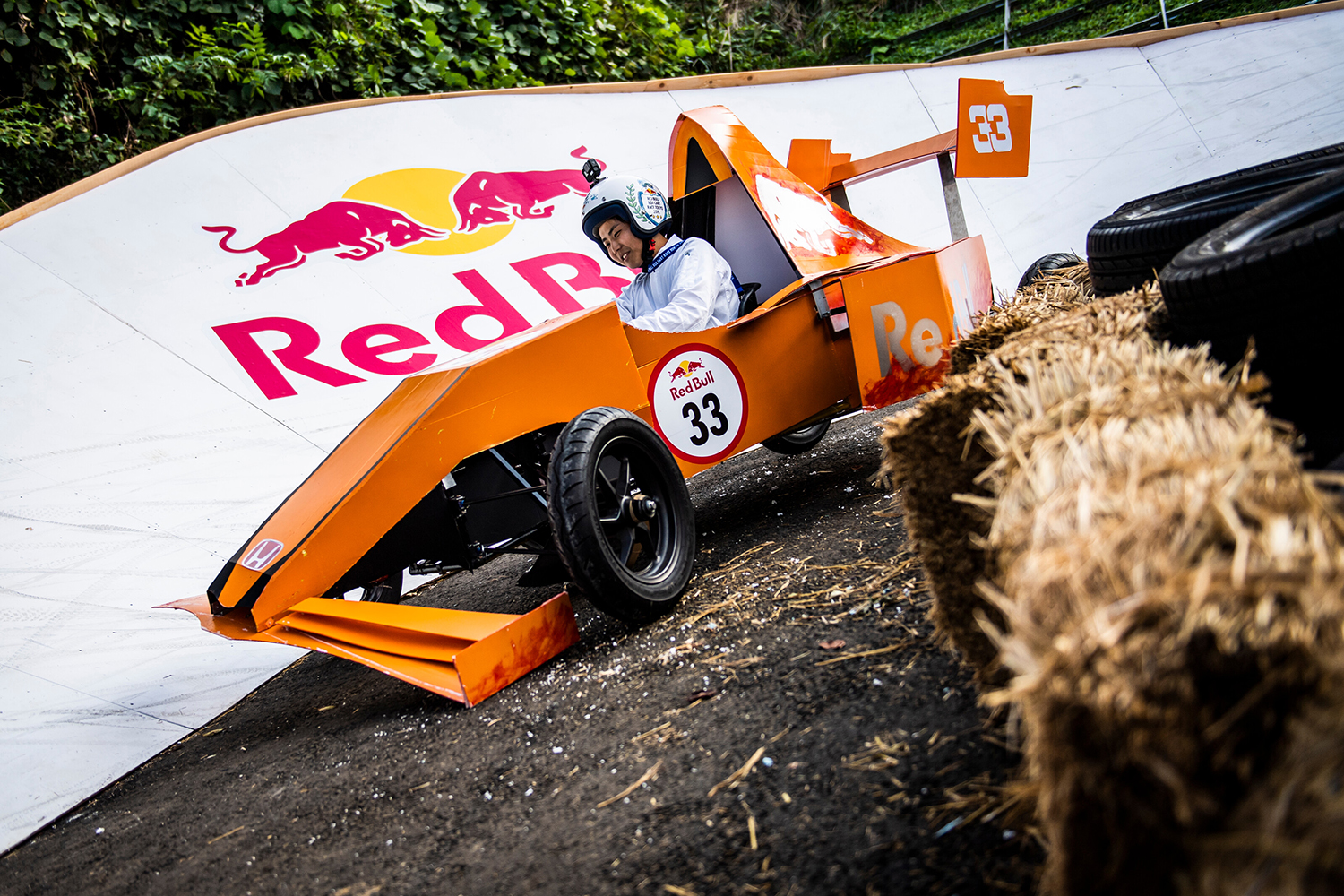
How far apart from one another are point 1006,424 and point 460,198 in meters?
5.11

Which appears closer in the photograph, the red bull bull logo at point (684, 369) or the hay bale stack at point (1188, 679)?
the hay bale stack at point (1188, 679)

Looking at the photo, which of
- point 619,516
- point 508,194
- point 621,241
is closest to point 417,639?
point 619,516

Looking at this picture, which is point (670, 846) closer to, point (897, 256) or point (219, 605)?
point (219, 605)

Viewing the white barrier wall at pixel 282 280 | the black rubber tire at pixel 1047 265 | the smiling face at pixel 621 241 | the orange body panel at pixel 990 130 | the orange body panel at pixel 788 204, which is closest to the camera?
the white barrier wall at pixel 282 280

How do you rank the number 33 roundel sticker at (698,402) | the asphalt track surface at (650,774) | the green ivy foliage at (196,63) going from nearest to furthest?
the asphalt track surface at (650,774) → the number 33 roundel sticker at (698,402) → the green ivy foliage at (196,63)

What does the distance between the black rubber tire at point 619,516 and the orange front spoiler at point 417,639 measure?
293mm

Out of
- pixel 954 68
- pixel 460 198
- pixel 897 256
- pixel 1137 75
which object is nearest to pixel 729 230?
pixel 897 256

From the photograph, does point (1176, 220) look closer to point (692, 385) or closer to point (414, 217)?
point (692, 385)

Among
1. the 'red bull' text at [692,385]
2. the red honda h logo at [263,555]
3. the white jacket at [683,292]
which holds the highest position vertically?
the white jacket at [683,292]

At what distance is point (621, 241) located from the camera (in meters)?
3.67

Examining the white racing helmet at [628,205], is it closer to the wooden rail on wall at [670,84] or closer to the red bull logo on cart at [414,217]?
the red bull logo on cart at [414,217]

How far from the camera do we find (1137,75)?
26.1ft

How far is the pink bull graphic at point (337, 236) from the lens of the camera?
4.85m

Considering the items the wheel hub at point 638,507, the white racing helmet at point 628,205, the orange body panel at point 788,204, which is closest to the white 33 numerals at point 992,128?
the orange body panel at point 788,204
